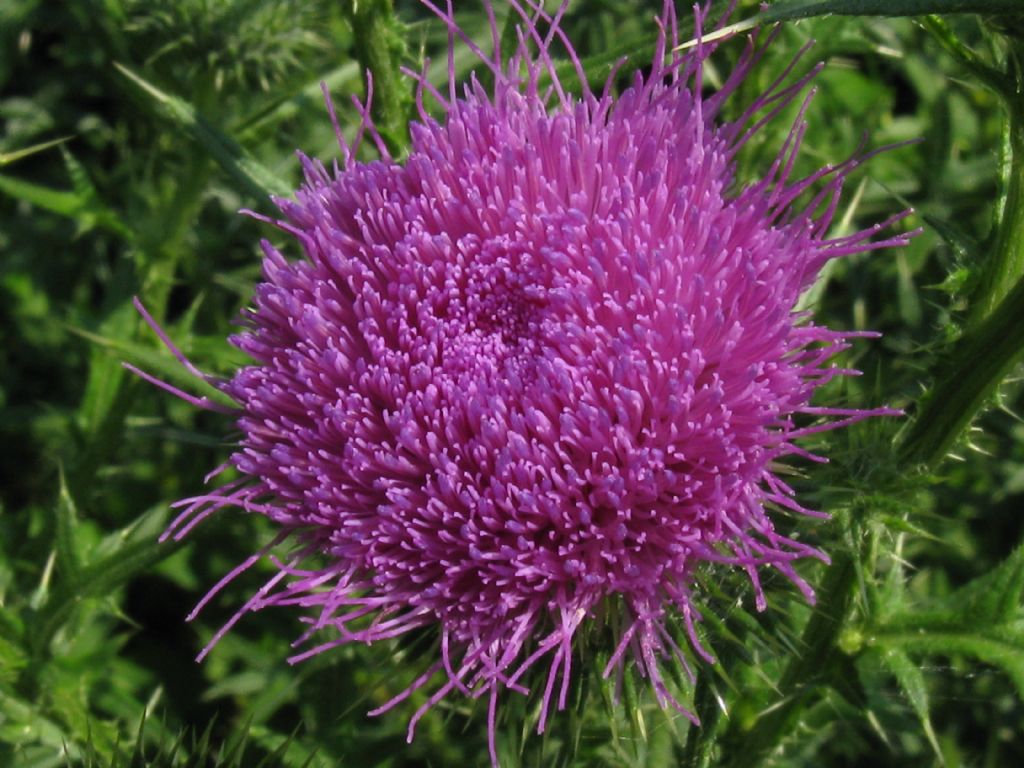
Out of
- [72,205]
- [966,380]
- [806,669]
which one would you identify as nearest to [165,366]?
[72,205]

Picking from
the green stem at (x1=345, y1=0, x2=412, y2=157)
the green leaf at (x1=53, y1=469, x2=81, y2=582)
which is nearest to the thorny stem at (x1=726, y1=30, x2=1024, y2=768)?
the green stem at (x1=345, y1=0, x2=412, y2=157)

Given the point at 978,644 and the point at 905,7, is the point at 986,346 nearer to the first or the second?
the point at 978,644

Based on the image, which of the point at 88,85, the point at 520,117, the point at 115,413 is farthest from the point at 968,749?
the point at 88,85

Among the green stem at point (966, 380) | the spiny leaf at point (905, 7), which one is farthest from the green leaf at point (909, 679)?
the spiny leaf at point (905, 7)

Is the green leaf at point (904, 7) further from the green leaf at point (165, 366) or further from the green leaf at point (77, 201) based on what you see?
the green leaf at point (77, 201)

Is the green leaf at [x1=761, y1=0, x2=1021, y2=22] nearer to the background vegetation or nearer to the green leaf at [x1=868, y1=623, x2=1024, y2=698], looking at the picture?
the background vegetation

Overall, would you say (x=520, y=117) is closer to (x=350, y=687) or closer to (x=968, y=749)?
(x=350, y=687)
